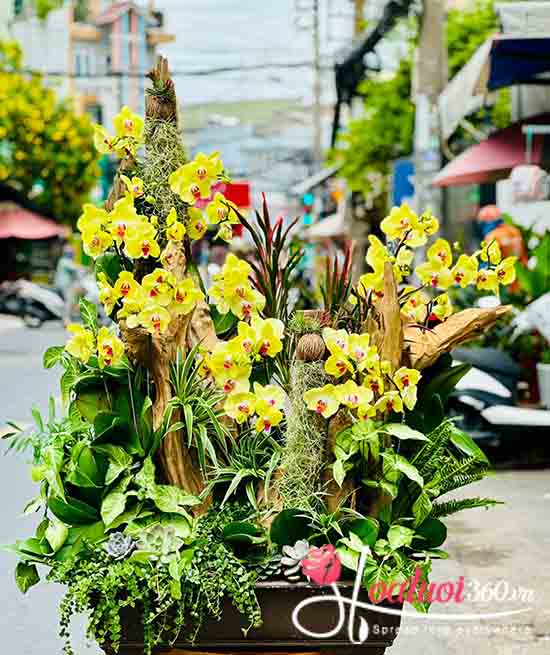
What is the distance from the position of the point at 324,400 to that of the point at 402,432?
0.68ft

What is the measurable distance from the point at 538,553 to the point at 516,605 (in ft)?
2.97

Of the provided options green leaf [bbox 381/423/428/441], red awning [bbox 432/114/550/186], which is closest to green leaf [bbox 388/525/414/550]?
green leaf [bbox 381/423/428/441]

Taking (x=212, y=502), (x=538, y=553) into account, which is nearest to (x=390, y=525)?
(x=212, y=502)

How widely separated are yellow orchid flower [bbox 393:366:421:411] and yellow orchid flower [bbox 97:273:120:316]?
697 mm

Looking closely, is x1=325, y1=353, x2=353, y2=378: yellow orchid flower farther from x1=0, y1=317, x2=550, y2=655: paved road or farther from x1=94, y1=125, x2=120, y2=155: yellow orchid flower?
x1=0, y1=317, x2=550, y2=655: paved road

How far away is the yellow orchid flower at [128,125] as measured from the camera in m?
3.21

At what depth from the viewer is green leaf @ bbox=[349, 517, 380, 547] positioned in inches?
115

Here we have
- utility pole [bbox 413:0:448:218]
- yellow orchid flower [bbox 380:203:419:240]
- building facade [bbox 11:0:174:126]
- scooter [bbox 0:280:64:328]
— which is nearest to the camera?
yellow orchid flower [bbox 380:203:419:240]

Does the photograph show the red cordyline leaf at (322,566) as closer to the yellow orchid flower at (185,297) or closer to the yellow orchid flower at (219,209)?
the yellow orchid flower at (185,297)

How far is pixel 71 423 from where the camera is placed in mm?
3236

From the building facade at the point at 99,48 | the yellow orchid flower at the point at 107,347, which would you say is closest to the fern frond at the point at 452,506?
the yellow orchid flower at the point at 107,347

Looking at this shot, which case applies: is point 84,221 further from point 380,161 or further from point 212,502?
point 380,161

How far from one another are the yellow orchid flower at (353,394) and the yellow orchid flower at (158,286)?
0.46m

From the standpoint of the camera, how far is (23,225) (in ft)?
108
